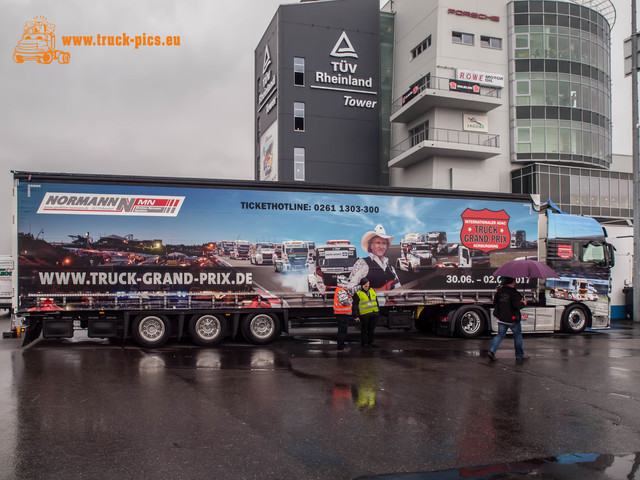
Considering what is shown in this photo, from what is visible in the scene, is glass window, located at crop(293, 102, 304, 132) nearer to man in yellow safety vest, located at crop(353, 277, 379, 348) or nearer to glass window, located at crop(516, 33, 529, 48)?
glass window, located at crop(516, 33, 529, 48)

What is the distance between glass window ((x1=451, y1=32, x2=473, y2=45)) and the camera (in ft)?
123

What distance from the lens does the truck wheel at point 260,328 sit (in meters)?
11.9

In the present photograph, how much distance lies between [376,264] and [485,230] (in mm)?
3392

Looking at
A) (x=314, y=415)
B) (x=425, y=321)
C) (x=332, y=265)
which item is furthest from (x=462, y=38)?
(x=314, y=415)

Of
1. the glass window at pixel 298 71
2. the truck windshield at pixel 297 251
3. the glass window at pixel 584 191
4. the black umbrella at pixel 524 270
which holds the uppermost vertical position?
the glass window at pixel 298 71

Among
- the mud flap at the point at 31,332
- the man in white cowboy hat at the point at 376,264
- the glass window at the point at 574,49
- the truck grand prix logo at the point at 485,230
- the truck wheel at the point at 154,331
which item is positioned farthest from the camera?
the glass window at the point at 574,49

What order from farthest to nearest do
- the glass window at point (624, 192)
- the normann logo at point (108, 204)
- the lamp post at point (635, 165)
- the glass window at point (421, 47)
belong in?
the glass window at point (624, 192)
the glass window at point (421, 47)
the lamp post at point (635, 165)
the normann logo at point (108, 204)

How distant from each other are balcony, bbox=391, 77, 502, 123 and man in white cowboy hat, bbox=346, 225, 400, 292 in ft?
83.7

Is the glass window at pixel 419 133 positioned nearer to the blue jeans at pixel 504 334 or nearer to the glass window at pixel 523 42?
the glass window at pixel 523 42

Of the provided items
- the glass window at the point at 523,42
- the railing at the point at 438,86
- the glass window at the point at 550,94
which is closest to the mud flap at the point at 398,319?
the railing at the point at 438,86

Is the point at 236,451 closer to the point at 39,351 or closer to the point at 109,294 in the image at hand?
the point at 109,294

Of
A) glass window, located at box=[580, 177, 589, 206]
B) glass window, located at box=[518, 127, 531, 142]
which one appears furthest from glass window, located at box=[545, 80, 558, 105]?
glass window, located at box=[580, 177, 589, 206]

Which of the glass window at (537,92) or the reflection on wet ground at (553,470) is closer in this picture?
the reflection on wet ground at (553,470)

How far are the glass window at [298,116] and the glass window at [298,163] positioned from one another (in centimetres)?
176
